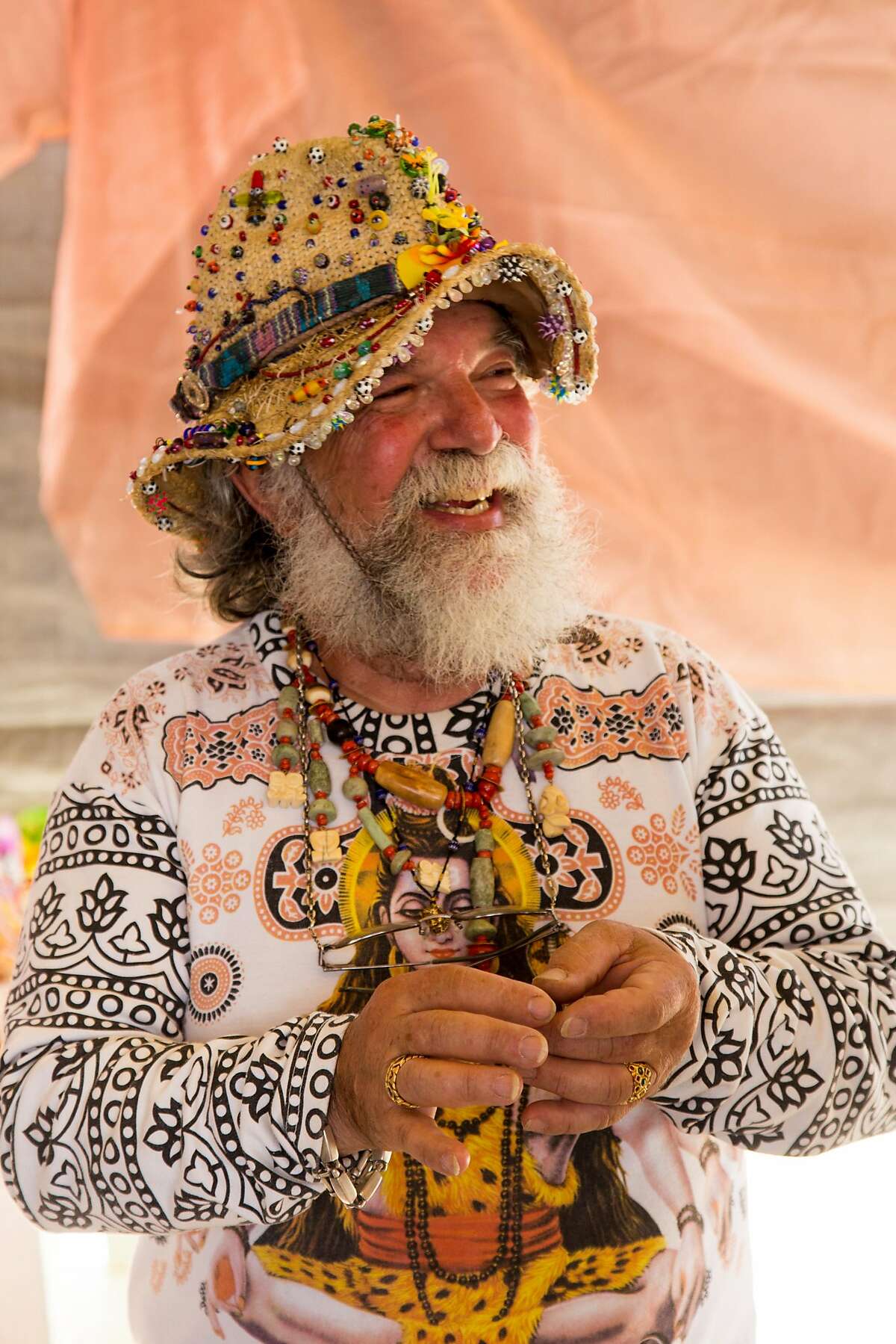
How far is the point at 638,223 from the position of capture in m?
2.70

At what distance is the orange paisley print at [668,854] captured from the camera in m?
1.61

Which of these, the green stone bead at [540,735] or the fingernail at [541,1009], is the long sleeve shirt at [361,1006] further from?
the fingernail at [541,1009]

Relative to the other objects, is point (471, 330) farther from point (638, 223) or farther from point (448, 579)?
point (638, 223)

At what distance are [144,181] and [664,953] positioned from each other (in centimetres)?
212

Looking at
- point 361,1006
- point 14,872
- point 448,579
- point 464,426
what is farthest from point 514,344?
point 14,872

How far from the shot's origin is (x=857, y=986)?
4.92 ft

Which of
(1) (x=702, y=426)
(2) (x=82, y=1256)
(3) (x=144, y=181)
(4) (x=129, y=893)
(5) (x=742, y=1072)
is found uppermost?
(3) (x=144, y=181)

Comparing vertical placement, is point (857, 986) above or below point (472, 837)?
below

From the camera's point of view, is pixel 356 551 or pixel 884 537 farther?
pixel 884 537

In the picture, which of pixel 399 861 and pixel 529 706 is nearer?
pixel 399 861

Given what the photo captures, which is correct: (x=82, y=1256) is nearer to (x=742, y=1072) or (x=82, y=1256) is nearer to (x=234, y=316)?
(x=742, y=1072)

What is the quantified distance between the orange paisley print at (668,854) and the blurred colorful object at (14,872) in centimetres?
159

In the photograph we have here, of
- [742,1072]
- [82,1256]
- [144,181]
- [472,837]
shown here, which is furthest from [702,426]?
[82,1256]

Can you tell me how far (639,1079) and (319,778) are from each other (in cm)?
56
